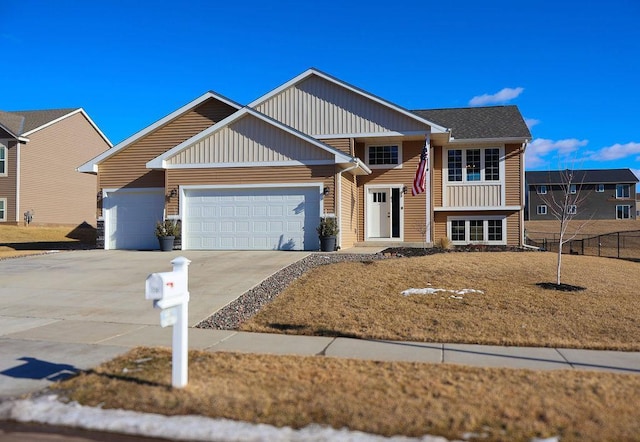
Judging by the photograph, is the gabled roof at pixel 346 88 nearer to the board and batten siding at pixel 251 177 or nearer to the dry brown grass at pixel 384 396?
the board and batten siding at pixel 251 177

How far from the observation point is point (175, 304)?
207 inches

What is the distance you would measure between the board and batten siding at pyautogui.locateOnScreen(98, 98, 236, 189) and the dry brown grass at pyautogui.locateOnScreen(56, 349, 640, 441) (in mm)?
15516

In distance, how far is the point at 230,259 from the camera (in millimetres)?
15258

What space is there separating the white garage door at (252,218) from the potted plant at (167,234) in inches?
16.5

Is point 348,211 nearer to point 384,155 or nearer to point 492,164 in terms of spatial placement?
point 384,155

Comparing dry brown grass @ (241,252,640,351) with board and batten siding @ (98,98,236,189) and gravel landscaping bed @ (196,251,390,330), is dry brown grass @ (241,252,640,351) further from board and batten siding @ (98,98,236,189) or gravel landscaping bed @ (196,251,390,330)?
board and batten siding @ (98,98,236,189)

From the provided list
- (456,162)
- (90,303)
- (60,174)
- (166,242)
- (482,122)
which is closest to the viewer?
(90,303)

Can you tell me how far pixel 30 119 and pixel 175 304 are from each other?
33831mm

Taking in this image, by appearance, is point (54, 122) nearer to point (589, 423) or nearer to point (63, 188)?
point (63, 188)

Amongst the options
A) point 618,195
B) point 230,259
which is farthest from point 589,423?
point 618,195

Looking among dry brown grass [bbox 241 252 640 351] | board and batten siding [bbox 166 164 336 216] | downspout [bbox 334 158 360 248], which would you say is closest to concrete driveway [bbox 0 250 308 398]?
dry brown grass [bbox 241 252 640 351]

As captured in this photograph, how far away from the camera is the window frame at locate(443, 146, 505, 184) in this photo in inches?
865

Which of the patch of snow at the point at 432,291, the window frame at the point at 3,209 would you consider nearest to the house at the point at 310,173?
the patch of snow at the point at 432,291

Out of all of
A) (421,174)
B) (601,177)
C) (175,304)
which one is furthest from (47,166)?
(601,177)
